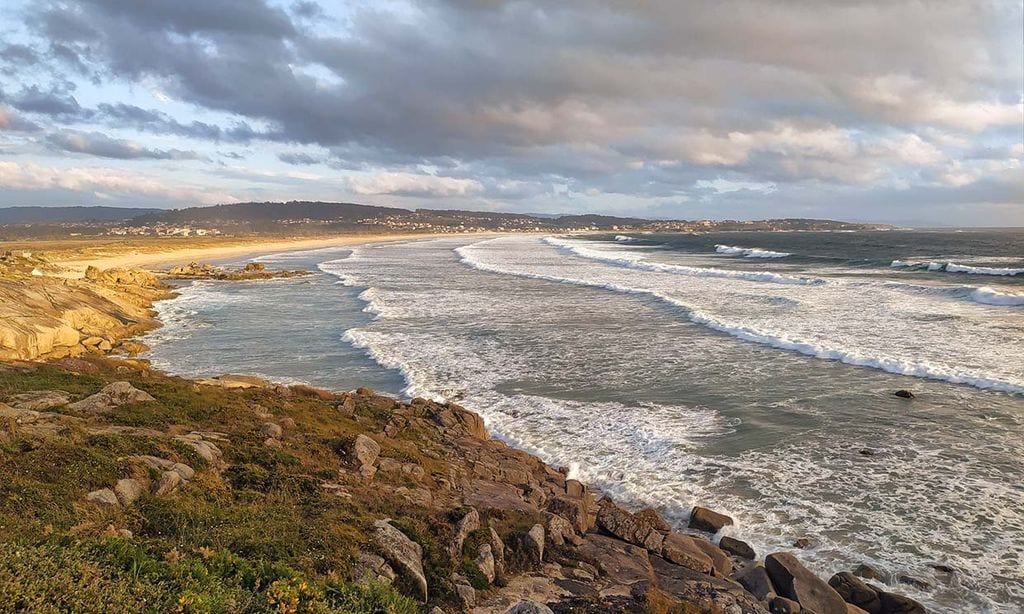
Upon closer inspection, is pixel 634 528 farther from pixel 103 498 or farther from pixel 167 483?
pixel 103 498

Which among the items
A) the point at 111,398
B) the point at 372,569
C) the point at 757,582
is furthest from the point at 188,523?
the point at 757,582

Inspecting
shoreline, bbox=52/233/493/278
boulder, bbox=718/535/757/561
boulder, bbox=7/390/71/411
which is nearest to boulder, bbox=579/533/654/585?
boulder, bbox=718/535/757/561

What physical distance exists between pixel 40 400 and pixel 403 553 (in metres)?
8.35

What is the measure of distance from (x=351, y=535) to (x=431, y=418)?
6.99 metres

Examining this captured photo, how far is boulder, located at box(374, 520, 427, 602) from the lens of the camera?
7.03 metres

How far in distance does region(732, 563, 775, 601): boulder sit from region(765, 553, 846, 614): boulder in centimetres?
14

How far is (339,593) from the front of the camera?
20.2 ft

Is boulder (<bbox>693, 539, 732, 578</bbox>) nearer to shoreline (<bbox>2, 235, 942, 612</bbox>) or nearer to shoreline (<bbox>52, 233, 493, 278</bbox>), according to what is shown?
shoreline (<bbox>2, 235, 942, 612</bbox>)

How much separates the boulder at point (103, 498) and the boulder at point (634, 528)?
656 cm

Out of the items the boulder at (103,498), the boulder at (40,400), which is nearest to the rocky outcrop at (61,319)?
the boulder at (40,400)

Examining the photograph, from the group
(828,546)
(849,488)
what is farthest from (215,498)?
(849,488)

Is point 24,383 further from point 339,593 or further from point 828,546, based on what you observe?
point 828,546

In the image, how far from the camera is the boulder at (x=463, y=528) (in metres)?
7.92

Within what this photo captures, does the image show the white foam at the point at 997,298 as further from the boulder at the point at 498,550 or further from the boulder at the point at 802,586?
the boulder at the point at 498,550
